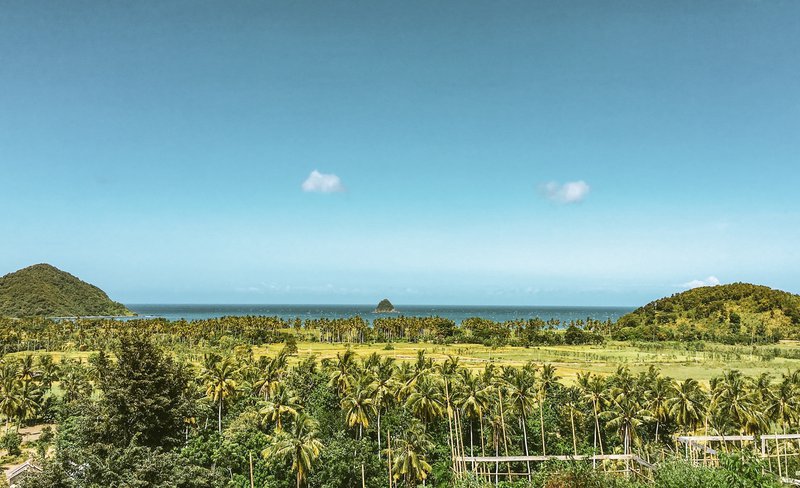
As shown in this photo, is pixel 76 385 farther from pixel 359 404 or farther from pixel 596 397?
pixel 596 397

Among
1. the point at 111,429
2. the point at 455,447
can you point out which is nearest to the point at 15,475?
the point at 111,429

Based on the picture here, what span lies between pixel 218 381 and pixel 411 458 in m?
25.4

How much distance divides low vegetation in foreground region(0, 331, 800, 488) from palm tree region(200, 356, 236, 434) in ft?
0.51

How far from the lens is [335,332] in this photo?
610 feet

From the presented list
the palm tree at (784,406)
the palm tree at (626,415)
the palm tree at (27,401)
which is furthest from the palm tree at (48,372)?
the palm tree at (784,406)

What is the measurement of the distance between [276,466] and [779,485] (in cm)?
3940

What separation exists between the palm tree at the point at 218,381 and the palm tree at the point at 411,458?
71.1 ft

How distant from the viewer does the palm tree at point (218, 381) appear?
2249 inches

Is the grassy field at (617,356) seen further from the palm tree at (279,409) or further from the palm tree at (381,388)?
the palm tree at (279,409)

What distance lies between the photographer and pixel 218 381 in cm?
5747

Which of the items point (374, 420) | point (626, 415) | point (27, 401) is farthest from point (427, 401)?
point (27, 401)

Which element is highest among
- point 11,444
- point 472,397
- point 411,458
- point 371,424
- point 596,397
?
point 472,397

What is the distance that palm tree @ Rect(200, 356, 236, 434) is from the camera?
57.1m

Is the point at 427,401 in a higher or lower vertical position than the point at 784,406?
higher
